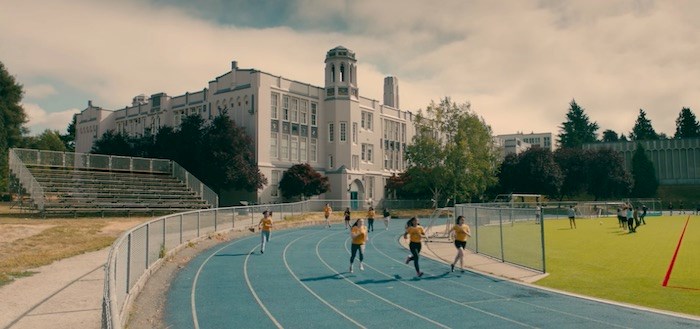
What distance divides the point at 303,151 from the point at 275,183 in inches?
252

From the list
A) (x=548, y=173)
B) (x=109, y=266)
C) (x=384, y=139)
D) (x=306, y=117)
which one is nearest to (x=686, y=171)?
(x=548, y=173)

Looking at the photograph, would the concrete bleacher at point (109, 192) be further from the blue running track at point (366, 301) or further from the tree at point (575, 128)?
the tree at point (575, 128)

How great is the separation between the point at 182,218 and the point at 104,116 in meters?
66.1

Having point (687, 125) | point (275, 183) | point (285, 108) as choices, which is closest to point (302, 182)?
point (275, 183)

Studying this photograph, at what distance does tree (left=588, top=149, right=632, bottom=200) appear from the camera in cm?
8162

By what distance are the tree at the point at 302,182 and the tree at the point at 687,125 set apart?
106433 millimetres

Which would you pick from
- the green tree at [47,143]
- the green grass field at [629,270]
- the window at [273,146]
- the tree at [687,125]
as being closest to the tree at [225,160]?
the window at [273,146]

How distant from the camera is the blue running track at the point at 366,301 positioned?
10.0m

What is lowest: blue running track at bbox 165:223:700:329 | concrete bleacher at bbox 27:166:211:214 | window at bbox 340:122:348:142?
blue running track at bbox 165:223:700:329

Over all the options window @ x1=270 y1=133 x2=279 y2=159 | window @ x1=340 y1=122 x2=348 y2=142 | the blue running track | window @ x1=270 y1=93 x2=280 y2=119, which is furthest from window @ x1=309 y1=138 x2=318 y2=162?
the blue running track

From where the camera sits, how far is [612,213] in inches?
2138

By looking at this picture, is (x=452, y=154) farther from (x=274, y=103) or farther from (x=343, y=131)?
(x=274, y=103)

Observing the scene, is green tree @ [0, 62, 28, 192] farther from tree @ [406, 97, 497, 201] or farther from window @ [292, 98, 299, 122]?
tree @ [406, 97, 497, 201]

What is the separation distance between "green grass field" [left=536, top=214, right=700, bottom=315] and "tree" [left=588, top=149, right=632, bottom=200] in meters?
59.7
